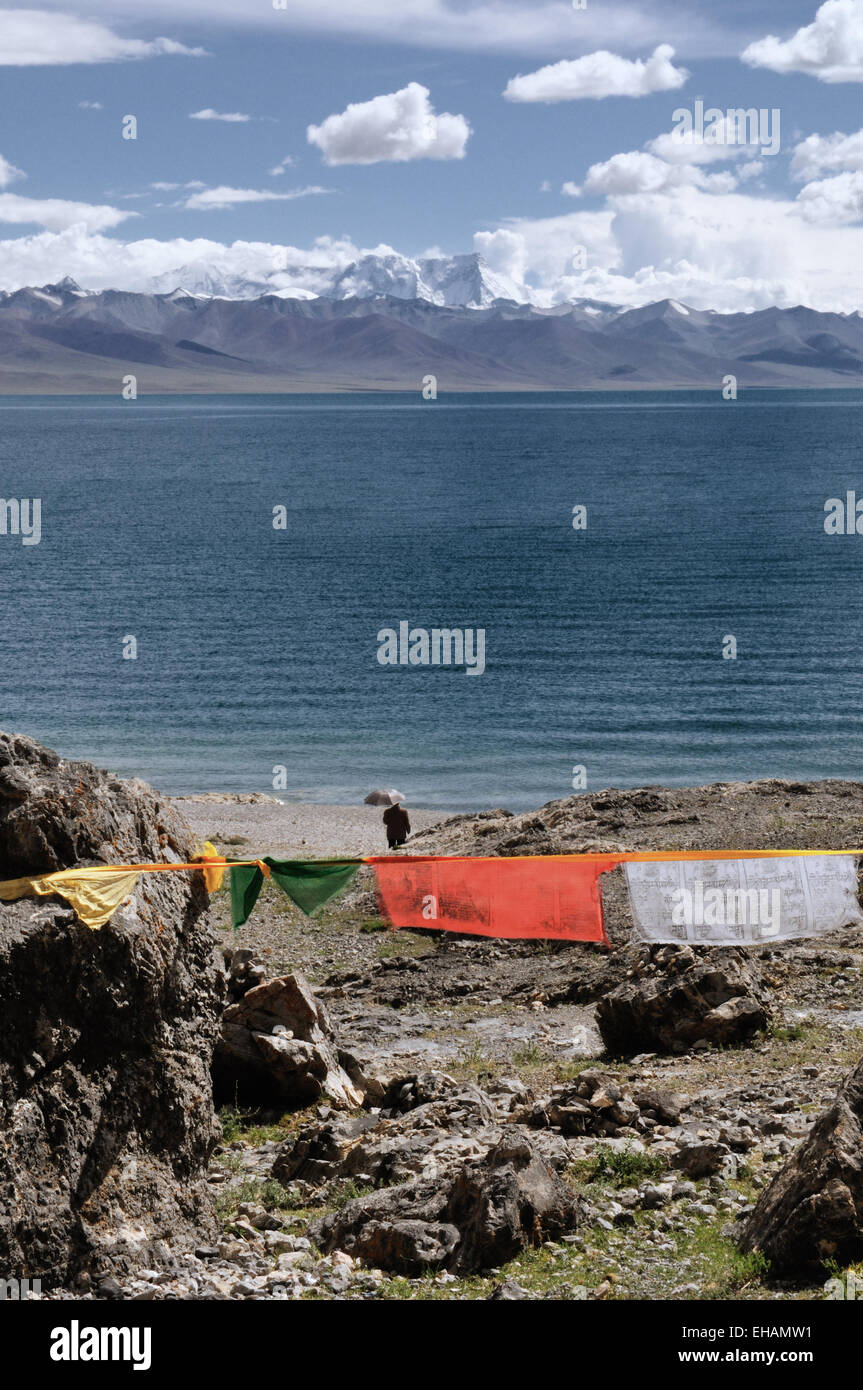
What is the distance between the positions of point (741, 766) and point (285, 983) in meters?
31.1

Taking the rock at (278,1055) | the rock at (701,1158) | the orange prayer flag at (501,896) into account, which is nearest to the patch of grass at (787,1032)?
the orange prayer flag at (501,896)

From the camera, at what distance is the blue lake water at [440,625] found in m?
46.4

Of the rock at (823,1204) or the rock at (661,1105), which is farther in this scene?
the rock at (661,1105)

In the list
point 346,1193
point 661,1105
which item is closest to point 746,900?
point 661,1105

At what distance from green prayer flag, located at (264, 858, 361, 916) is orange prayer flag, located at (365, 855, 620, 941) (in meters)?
1.03

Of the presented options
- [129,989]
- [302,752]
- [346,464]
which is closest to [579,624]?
[302,752]

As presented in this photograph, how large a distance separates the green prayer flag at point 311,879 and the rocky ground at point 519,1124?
2.35 metres

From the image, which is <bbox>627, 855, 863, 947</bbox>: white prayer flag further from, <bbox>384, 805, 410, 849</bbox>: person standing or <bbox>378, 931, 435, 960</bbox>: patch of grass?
<bbox>384, 805, 410, 849</bbox>: person standing

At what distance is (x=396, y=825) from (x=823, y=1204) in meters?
21.6

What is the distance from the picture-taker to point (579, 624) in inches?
2613

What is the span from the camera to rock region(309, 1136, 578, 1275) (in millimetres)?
10391

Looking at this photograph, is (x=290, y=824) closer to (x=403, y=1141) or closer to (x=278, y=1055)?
(x=278, y=1055)

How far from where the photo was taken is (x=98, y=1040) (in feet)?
35.6

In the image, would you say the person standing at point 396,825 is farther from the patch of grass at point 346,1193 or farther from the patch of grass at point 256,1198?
the patch of grass at point 346,1193
